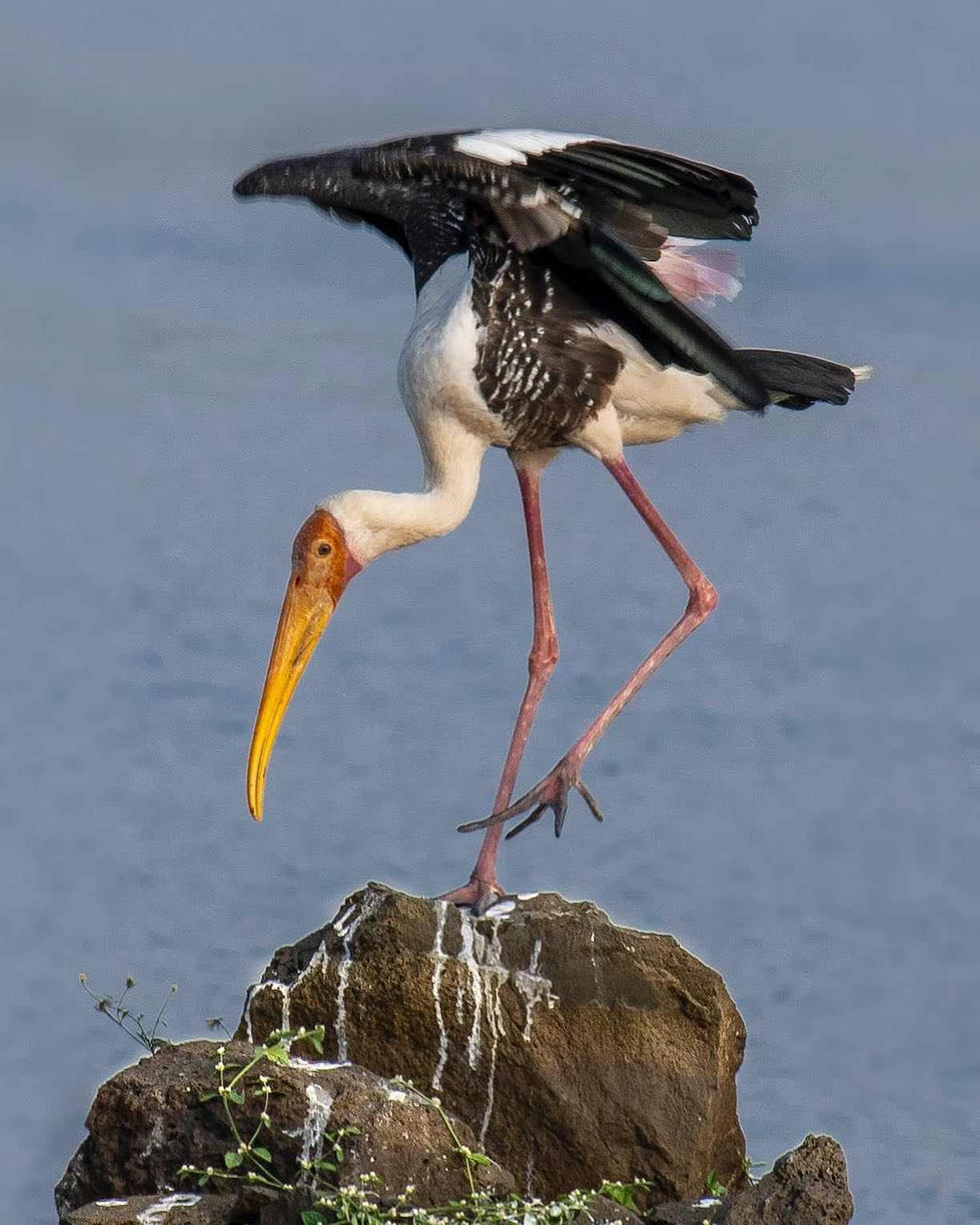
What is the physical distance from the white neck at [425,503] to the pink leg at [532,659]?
301 millimetres

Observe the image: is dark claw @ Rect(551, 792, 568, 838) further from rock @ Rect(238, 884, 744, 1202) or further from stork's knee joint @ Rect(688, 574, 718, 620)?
stork's knee joint @ Rect(688, 574, 718, 620)

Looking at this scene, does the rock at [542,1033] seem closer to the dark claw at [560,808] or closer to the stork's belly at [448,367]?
the dark claw at [560,808]

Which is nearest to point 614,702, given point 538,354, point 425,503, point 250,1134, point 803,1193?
point 425,503

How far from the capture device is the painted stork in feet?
23.8

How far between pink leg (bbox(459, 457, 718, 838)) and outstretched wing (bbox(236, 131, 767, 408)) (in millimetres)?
548

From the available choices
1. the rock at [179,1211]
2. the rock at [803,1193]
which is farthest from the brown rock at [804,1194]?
the rock at [179,1211]

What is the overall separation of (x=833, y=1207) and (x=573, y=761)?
1976 millimetres

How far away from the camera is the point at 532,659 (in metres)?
8.11

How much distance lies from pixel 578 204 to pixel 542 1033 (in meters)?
2.83

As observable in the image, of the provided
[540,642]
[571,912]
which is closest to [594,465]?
[540,642]

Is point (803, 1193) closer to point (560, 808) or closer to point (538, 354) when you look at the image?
point (560, 808)

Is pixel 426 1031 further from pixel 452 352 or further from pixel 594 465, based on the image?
pixel 594 465

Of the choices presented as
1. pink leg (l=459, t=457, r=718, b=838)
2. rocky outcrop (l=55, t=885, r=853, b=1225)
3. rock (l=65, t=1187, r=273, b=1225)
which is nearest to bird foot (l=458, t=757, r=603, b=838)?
pink leg (l=459, t=457, r=718, b=838)

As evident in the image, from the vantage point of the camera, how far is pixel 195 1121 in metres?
6.02
